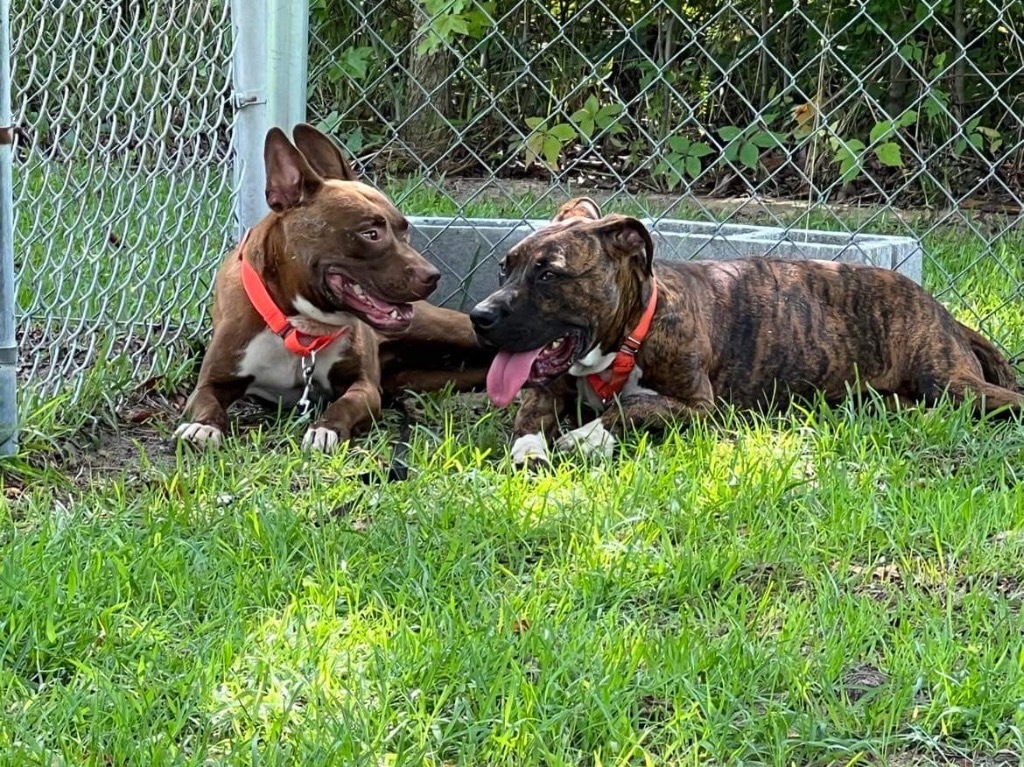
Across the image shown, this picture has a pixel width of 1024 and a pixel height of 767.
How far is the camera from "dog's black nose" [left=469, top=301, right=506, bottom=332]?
4.14m

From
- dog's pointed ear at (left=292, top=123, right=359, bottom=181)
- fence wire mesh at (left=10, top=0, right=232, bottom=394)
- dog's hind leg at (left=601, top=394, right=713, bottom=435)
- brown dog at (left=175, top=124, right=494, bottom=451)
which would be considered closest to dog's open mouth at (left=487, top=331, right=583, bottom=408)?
dog's hind leg at (left=601, top=394, right=713, bottom=435)

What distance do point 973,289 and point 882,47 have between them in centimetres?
304

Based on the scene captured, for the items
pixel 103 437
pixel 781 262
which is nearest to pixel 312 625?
pixel 103 437

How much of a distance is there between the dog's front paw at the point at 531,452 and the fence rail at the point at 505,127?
138 cm

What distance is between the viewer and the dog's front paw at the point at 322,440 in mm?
Result: 4133

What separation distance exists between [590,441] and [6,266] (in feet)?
5.36

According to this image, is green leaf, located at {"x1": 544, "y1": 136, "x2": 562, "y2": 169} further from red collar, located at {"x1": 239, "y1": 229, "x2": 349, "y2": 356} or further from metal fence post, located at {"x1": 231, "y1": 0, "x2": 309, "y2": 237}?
red collar, located at {"x1": 239, "y1": 229, "x2": 349, "y2": 356}

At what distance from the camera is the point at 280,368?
464cm

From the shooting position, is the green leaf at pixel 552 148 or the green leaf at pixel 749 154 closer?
the green leaf at pixel 552 148

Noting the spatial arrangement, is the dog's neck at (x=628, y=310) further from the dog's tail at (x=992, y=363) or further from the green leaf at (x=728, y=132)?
the green leaf at (x=728, y=132)

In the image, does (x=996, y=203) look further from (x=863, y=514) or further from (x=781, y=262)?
(x=863, y=514)

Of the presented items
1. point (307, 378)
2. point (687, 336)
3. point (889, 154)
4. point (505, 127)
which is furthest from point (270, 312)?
point (505, 127)

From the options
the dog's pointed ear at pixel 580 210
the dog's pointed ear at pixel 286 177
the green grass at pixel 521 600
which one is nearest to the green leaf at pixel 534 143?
the dog's pointed ear at pixel 580 210

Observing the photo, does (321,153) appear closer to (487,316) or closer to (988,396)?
(487,316)
